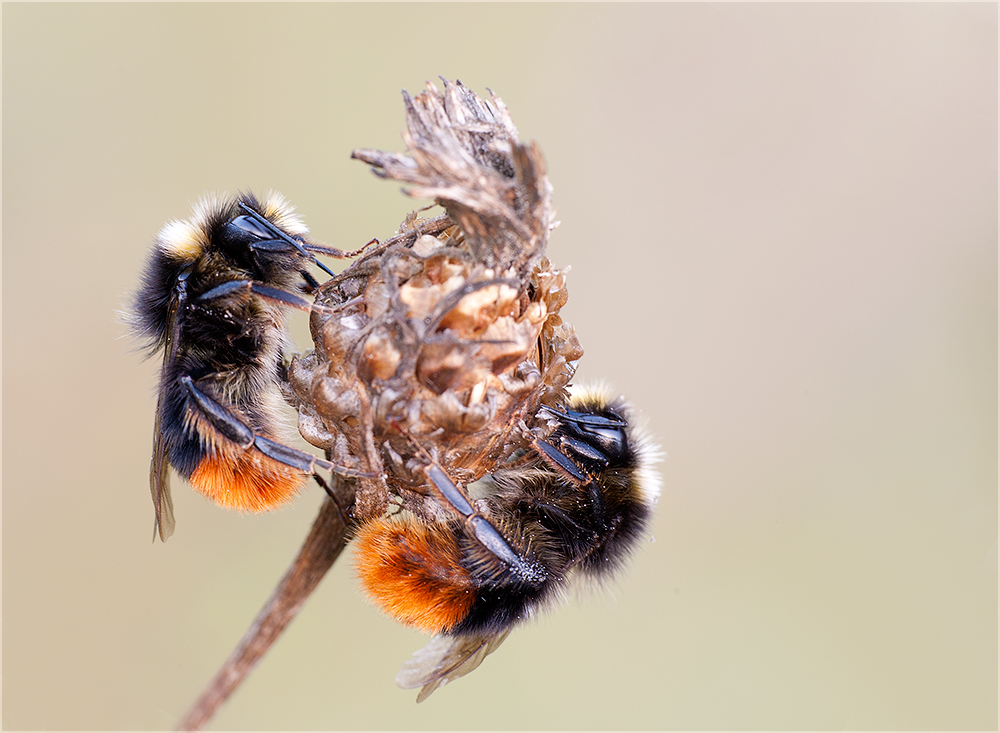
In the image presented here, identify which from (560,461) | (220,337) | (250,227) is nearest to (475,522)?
(560,461)

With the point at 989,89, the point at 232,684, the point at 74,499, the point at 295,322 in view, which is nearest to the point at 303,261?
the point at 295,322

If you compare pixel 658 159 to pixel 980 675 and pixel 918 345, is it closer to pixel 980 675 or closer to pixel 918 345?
pixel 918 345

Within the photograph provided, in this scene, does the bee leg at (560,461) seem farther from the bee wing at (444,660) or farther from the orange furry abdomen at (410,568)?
the bee wing at (444,660)

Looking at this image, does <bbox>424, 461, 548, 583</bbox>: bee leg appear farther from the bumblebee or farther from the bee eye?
the bee eye

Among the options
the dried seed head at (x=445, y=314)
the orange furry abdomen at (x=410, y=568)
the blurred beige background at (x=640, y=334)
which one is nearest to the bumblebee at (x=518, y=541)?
the orange furry abdomen at (x=410, y=568)

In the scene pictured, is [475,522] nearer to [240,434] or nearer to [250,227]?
[240,434]

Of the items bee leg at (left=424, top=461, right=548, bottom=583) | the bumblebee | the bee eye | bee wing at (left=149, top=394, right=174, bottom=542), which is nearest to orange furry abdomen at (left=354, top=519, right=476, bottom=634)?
the bumblebee
